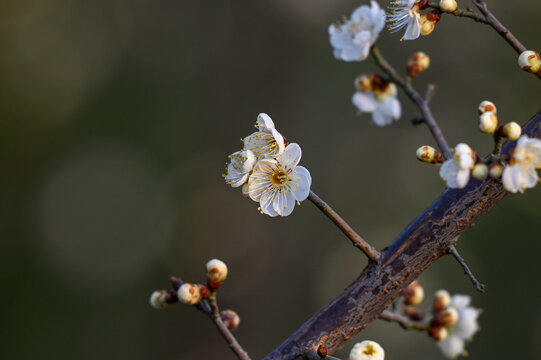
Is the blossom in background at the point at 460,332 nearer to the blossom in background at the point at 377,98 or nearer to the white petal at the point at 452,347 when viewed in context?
the white petal at the point at 452,347

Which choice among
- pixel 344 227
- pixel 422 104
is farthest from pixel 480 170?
pixel 422 104

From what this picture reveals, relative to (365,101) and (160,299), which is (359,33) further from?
(160,299)

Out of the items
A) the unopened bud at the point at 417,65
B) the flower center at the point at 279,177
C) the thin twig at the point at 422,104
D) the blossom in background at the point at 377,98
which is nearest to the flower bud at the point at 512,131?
the thin twig at the point at 422,104

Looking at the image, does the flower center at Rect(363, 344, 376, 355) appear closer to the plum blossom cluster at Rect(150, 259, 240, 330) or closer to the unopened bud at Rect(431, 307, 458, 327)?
the plum blossom cluster at Rect(150, 259, 240, 330)

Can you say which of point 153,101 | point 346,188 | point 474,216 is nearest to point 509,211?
point 346,188

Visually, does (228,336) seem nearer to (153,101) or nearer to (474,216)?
(474,216)

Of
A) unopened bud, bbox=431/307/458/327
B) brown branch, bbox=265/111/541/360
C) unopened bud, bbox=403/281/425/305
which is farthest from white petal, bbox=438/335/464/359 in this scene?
brown branch, bbox=265/111/541/360
